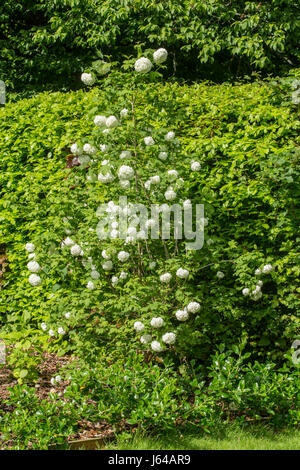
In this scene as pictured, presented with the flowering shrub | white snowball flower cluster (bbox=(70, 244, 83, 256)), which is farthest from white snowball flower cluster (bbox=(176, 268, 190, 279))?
white snowball flower cluster (bbox=(70, 244, 83, 256))

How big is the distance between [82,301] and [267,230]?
1.50m

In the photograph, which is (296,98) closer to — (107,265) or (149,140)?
(149,140)

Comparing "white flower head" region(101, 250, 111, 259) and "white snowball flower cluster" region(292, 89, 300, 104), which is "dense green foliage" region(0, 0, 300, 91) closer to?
"white snowball flower cluster" region(292, 89, 300, 104)

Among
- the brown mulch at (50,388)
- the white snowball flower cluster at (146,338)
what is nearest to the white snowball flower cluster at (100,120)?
the white snowball flower cluster at (146,338)

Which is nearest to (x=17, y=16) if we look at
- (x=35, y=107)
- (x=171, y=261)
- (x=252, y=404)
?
(x=35, y=107)

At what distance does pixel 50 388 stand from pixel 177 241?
153 cm

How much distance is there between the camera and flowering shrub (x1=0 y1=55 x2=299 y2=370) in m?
3.78

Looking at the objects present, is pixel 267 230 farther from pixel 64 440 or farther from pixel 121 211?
pixel 64 440

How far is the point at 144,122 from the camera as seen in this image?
12.9ft

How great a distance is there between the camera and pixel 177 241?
4.13 m

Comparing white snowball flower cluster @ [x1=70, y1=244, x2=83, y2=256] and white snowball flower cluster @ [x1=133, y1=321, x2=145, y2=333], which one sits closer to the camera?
white snowball flower cluster @ [x1=133, y1=321, x2=145, y2=333]

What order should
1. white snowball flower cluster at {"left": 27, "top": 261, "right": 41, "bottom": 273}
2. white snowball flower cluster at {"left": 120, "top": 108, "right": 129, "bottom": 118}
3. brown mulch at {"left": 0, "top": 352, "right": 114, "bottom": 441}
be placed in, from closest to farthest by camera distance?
1. brown mulch at {"left": 0, "top": 352, "right": 114, "bottom": 441}
2. white snowball flower cluster at {"left": 120, "top": 108, "right": 129, "bottom": 118}
3. white snowball flower cluster at {"left": 27, "top": 261, "right": 41, "bottom": 273}

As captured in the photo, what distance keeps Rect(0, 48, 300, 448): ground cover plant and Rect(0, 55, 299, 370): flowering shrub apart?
0.5 inches

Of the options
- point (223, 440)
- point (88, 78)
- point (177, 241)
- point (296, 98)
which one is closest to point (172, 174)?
point (177, 241)
